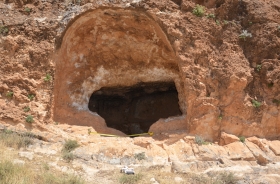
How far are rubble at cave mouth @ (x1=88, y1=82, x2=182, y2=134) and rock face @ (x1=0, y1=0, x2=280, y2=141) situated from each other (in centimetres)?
261

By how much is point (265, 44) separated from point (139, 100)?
18.4 ft

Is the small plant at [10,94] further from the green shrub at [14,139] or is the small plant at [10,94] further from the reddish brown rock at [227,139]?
the reddish brown rock at [227,139]

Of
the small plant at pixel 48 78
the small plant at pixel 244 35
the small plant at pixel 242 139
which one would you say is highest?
the small plant at pixel 244 35

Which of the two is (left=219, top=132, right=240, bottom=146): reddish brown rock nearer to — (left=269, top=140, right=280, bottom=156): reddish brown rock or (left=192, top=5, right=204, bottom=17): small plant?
(left=269, top=140, right=280, bottom=156): reddish brown rock

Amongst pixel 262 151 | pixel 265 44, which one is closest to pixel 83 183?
pixel 262 151

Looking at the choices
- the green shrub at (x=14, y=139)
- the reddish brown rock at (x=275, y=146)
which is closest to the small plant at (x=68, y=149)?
the green shrub at (x=14, y=139)

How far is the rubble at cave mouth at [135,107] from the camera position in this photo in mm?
12602

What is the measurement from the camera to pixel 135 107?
44.4ft

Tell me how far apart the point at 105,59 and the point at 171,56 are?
6.34 ft

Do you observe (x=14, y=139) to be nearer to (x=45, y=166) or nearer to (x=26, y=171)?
(x=45, y=166)

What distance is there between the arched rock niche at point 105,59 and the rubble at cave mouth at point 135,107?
171cm

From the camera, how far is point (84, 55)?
10.2 metres

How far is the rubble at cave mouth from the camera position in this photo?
12602 mm

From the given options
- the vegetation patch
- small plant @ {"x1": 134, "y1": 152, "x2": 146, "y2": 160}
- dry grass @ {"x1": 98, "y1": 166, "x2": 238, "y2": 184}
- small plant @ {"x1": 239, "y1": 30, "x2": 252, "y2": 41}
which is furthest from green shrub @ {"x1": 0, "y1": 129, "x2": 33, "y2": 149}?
small plant @ {"x1": 239, "y1": 30, "x2": 252, "y2": 41}
